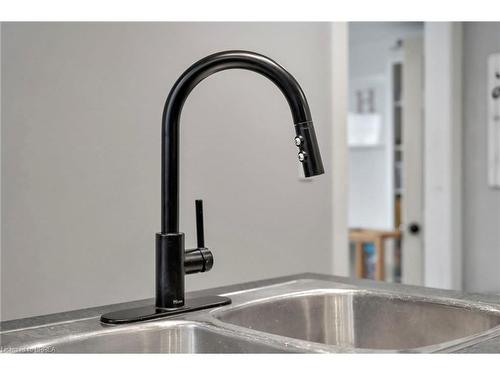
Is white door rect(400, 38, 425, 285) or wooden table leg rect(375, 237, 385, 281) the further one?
wooden table leg rect(375, 237, 385, 281)

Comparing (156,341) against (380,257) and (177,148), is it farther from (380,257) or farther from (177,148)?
(380,257)

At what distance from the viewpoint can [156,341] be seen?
0.88m

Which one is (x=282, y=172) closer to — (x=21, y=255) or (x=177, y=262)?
(x=21, y=255)

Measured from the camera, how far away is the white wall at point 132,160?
161 cm

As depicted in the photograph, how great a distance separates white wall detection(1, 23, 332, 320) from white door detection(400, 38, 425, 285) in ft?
4.89

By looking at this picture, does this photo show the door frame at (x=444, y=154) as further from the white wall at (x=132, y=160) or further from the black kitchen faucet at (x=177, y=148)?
the black kitchen faucet at (x=177, y=148)

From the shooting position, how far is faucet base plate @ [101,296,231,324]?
0.88 meters

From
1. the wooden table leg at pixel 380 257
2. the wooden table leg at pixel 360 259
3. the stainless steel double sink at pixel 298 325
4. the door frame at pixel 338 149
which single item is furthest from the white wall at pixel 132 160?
the wooden table leg at pixel 360 259

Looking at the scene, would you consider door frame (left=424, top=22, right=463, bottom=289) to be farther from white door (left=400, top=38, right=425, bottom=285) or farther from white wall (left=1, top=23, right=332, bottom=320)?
white wall (left=1, top=23, right=332, bottom=320)

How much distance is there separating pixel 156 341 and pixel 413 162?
3049mm

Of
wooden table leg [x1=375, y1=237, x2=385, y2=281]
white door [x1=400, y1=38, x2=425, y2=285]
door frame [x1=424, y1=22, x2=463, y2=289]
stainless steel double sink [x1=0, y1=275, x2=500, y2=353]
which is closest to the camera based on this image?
stainless steel double sink [x1=0, y1=275, x2=500, y2=353]

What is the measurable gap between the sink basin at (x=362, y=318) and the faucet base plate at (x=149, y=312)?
0.03 metres

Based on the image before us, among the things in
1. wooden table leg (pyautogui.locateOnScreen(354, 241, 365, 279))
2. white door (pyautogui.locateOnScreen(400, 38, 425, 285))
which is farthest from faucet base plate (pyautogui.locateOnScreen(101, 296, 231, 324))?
wooden table leg (pyautogui.locateOnScreen(354, 241, 365, 279))

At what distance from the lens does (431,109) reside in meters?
3.14
